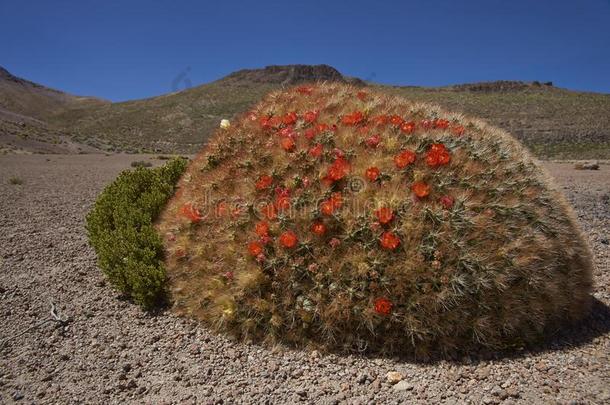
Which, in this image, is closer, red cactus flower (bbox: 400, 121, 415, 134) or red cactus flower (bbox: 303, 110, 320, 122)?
red cactus flower (bbox: 400, 121, 415, 134)

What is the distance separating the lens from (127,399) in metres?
3.77

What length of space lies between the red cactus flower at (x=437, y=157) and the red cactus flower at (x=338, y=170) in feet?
2.70

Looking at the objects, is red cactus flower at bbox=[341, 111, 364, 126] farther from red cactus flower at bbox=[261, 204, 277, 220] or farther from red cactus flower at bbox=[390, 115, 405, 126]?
red cactus flower at bbox=[261, 204, 277, 220]

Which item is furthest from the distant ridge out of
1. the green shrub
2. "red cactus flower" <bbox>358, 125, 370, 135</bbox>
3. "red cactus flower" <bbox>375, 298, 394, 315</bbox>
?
"red cactus flower" <bbox>375, 298, 394, 315</bbox>

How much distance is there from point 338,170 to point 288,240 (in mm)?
896

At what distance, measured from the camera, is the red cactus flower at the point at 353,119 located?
5.24 m

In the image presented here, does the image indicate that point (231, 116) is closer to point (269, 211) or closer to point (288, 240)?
point (269, 211)

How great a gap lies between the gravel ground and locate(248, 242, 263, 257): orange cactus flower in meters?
0.91

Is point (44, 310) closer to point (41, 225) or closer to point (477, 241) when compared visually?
point (41, 225)

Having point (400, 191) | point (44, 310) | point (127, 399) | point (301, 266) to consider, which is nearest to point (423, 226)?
point (400, 191)

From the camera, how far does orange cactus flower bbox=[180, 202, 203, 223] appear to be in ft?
16.6

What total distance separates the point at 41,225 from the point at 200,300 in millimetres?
5686

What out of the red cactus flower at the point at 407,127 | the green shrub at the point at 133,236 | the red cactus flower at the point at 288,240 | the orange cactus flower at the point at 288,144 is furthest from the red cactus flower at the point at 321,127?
the green shrub at the point at 133,236

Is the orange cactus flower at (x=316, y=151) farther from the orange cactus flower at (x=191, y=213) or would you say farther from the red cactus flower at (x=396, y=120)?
the orange cactus flower at (x=191, y=213)
